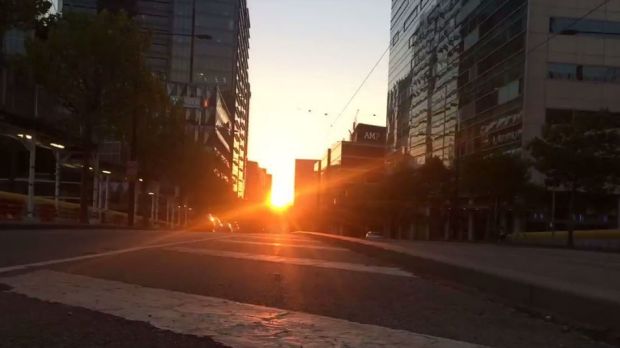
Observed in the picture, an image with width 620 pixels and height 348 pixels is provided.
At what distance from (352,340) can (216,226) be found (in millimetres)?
45838

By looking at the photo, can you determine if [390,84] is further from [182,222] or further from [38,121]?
[38,121]

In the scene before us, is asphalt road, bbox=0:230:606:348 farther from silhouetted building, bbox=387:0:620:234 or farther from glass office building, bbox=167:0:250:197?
glass office building, bbox=167:0:250:197

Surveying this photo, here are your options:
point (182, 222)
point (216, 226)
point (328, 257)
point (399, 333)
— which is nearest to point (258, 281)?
point (399, 333)

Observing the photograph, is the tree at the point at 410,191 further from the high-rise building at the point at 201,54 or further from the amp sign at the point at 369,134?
the amp sign at the point at 369,134

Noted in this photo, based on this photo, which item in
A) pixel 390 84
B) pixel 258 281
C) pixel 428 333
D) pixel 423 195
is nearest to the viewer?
pixel 428 333

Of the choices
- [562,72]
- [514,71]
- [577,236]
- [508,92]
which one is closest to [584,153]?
[577,236]

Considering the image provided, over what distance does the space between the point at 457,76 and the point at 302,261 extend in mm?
60862

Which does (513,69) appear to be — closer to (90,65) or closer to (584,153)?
(584,153)

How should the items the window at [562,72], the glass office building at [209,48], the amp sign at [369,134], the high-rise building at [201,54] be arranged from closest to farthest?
the window at [562,72] → the high-rise building at [201,54] → the glass office building at [209,48] → the amp sign at [369,134]

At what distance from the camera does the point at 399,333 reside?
5.77m

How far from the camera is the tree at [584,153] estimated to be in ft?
113

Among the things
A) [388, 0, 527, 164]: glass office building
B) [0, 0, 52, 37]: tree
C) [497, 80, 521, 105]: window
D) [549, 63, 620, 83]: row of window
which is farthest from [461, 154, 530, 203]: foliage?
[0, 0, 52, 37]: tree

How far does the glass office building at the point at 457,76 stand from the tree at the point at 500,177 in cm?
922

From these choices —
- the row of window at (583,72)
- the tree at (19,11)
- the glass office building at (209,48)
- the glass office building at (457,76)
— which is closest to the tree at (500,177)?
the glass office building at (457,76)
